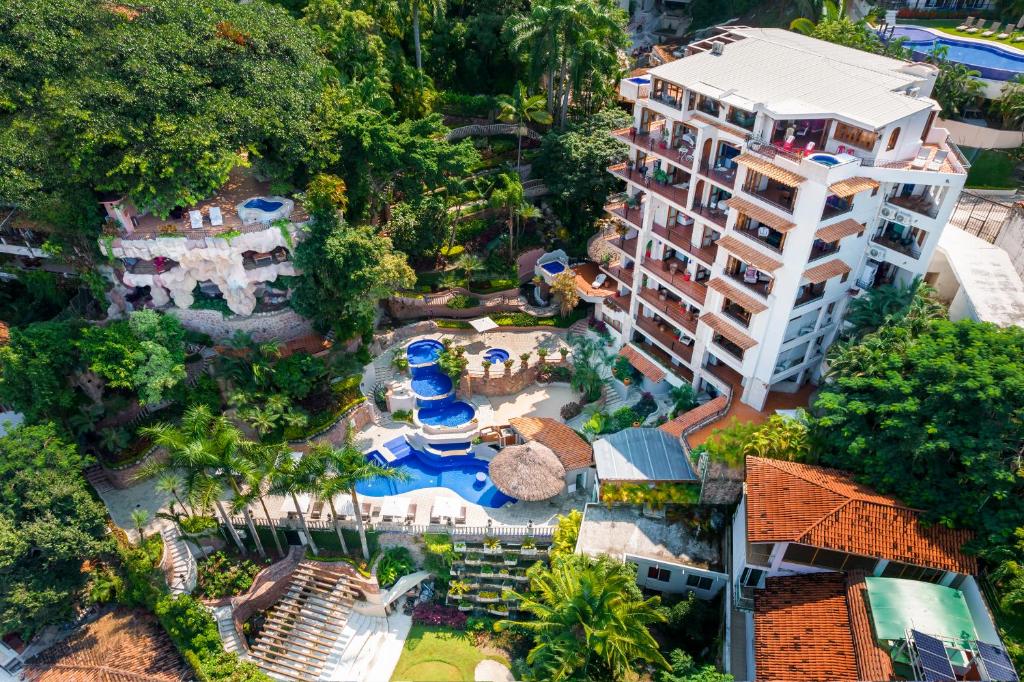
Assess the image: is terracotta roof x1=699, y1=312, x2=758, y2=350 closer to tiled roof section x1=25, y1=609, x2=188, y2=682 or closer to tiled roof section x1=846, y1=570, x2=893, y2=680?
tiled roof section x1=846, y1=570, x2=893, y2=680

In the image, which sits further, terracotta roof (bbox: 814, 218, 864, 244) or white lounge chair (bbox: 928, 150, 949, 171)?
white lounge chair (bbox: 928, 150, 949, 171)

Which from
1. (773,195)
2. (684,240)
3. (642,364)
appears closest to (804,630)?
(642,364)

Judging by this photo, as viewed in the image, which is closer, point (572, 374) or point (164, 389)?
point (164, 389)

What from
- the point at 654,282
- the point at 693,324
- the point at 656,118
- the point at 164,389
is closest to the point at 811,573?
the point at 693,324

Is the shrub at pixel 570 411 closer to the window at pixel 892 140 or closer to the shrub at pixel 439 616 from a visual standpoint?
the shrub at pixel 439 616

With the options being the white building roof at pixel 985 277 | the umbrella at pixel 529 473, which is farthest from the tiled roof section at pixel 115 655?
the white building roof at pixel 985 277

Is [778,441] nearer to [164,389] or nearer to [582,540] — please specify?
[582,540]

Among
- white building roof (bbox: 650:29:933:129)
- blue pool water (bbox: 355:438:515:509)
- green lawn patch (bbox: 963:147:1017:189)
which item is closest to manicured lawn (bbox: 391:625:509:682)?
blue pool water (bbox: 355:438:515:509)
